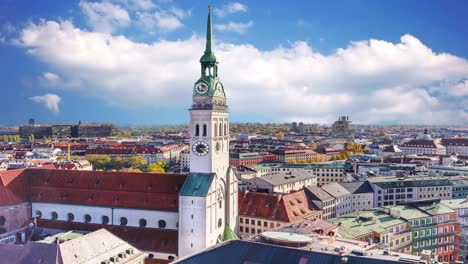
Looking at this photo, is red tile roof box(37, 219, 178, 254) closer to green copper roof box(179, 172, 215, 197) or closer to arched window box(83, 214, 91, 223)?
arched window box(83, 214, 91, 223)

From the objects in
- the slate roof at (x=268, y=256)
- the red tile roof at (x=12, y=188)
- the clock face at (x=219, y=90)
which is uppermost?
the clock face at (x=219, y=90)

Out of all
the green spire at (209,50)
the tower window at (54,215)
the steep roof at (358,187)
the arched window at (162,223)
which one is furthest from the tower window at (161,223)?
the steep roof at (358,187)

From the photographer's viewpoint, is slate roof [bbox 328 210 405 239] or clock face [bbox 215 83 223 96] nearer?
clock face [bbox 215 83 223 96]

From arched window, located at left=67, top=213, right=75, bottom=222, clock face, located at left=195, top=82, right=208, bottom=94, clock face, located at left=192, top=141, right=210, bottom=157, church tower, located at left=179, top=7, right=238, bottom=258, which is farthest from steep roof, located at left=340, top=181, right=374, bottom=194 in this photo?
arched window, located at left=67, top=213, right=75, bottom=222

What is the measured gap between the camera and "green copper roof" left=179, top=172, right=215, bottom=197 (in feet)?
240

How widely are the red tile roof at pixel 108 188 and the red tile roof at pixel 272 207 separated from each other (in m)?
25.8

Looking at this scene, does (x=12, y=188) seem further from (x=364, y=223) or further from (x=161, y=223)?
(x=364, y=223)

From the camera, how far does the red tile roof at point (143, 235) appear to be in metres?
73.9

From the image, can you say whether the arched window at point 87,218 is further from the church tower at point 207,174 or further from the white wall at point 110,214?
the church tower at point 207,174

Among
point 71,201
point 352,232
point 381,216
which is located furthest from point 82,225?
point 381,216

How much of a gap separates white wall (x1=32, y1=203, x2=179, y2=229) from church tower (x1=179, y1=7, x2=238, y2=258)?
3.95 metres

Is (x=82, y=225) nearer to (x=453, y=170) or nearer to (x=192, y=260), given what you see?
Result: (x=192, y=260)

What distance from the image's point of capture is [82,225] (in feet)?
260

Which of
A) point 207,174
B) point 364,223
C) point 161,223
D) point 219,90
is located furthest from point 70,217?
point 364,223
